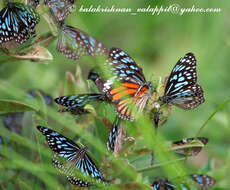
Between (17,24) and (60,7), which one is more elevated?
(60,7)

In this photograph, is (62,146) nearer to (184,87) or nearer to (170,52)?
(184,87)

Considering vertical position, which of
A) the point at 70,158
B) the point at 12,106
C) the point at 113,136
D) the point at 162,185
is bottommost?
the point at 162,185

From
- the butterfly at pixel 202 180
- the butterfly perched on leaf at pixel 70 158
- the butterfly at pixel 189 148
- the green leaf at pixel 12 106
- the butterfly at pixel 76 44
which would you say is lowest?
the butterfly at pixel 202 180

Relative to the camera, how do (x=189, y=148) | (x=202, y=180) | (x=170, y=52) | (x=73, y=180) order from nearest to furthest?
1. (x=73, y=180)
2. (x=189, y=148)
3. (x=202, y=180)
4. (x=170, y=52)

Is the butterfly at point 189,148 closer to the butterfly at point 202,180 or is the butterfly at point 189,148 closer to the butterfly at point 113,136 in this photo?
the butterfly at point 202,180

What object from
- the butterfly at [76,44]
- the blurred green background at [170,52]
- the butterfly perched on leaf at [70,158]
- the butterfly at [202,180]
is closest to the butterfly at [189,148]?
the butterfly at [202,180]

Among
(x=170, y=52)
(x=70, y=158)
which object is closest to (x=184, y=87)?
(x=70, y=158)

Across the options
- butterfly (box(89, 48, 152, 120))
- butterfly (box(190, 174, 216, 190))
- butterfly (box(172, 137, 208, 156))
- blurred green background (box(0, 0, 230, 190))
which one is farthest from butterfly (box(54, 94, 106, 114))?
blurred green background (box(0, 0, 230, 190))
